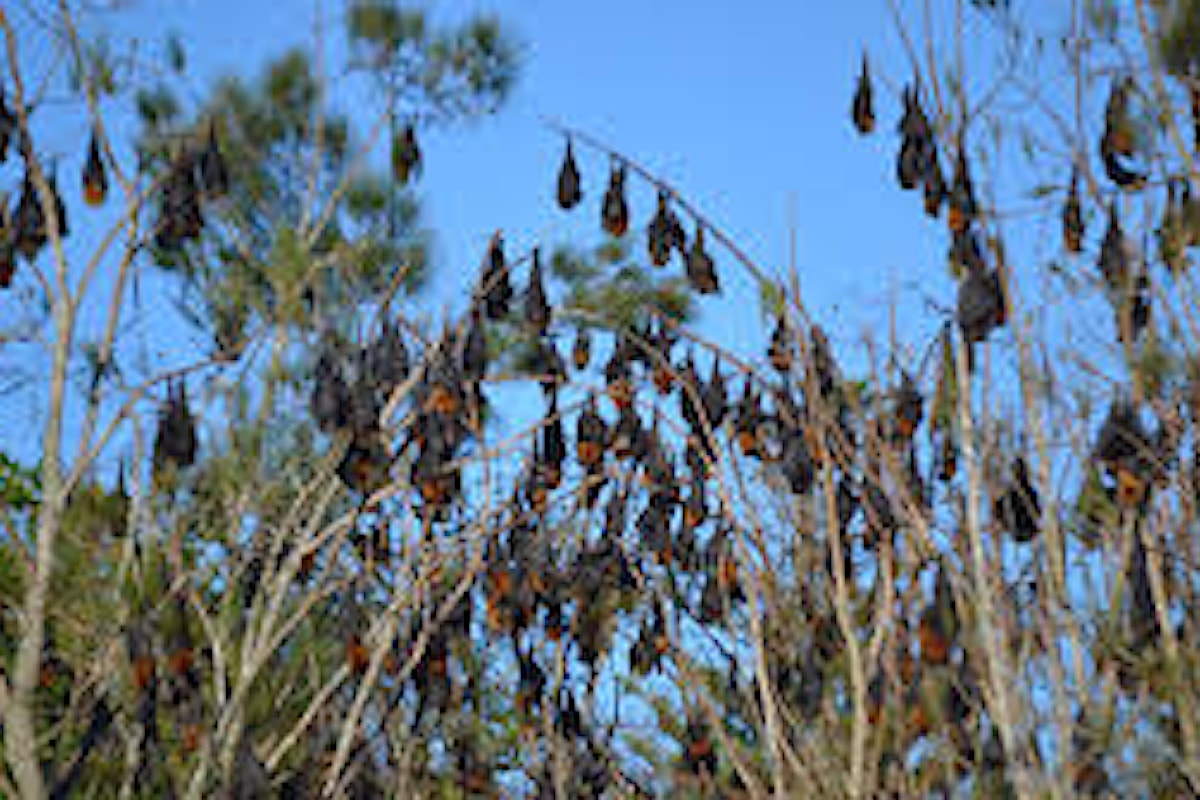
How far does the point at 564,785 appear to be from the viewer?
477cm

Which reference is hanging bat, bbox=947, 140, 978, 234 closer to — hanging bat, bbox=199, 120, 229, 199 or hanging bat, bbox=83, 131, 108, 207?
hanging bat, bbox=199, 120, 229, 199

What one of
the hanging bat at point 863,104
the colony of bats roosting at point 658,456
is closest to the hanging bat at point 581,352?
the colony of bats roosting at point 658,456

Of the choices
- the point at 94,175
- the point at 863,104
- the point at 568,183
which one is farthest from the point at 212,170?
the point at 863,104

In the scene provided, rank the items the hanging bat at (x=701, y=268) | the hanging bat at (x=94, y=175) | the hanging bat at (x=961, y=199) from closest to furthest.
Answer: the hanging bat at (x=961, y=199) → the hanging bat at (x=701, y=268) → the hanging bat at (x=94, y=175)

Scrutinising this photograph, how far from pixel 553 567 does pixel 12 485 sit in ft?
28.1

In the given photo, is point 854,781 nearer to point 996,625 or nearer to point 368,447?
point 996,625

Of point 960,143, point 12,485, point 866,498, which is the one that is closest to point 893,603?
point 866,498

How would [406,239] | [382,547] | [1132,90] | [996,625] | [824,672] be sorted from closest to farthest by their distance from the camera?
[996,625]
[824,672]
[1132,90]
[382,547]
[406,239]

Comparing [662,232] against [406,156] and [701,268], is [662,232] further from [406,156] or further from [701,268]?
[406,156]

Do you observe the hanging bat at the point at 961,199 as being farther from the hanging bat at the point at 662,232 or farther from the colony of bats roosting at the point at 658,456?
the hanging bat at the point at 662,232

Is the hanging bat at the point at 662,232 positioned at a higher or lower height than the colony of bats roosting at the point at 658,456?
higher

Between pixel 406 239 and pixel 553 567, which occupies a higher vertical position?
pixel 406 239

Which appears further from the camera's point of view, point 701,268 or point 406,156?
point 406,156

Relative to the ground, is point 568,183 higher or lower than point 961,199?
higher
